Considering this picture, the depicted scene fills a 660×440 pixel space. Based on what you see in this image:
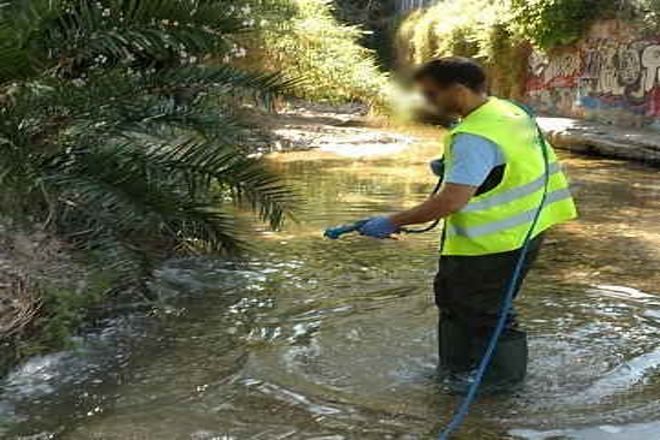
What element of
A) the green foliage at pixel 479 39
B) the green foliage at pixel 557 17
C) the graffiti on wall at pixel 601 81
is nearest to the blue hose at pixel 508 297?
the graffiti on wall at pixel 601 81

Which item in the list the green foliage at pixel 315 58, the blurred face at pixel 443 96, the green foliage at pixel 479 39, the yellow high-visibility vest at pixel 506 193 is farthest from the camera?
the green foliage at pixel 479 39

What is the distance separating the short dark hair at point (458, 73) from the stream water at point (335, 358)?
61.4 inches

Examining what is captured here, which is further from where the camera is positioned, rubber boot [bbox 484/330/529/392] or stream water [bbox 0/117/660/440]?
rubber boot [bbox 484/330/529/392]

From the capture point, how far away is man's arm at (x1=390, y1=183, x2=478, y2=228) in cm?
459

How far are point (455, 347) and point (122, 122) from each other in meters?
2.48

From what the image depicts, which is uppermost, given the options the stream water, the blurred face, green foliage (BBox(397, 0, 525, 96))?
green foliage (BBox(397, 0, 525, 96))

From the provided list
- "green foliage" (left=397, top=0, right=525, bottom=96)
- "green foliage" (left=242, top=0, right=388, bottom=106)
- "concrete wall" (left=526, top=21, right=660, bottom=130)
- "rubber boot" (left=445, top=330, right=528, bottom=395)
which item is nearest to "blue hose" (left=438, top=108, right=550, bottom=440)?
"rubber boot" (left=445, top=330, right=528, bottom=395)

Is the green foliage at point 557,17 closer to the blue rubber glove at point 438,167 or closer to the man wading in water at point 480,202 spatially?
the blue rubber glove at point 438,167

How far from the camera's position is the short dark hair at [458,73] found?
477cm

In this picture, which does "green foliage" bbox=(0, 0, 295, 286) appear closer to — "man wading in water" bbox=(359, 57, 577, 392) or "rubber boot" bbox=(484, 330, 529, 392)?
"man wading in water" bbox=(359, 57, 577, 392)

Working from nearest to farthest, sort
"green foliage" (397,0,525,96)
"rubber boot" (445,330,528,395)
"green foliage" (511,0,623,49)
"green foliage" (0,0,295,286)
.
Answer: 1. "rubber boot" (445,330,528,395)
2. "green foliage" (0,0,295,286)
3. "green foliage" (511,0,623,49)
4. "green foliage" (397,0,525,96)

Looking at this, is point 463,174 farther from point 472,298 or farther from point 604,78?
point 604,78

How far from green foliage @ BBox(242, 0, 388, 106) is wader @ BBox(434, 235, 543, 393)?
10310 mm

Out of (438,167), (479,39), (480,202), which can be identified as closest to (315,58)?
(479,39)
